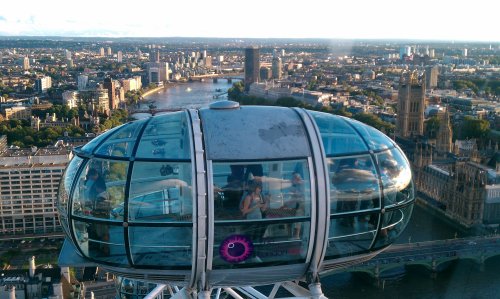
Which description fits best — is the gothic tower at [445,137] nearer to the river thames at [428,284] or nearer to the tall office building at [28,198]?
the river thames at [428,284]

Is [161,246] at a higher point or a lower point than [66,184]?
lower

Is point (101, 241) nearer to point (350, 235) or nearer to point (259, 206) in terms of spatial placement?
point (259, 206)

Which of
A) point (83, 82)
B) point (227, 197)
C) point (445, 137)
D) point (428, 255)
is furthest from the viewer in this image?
point (83, 82)

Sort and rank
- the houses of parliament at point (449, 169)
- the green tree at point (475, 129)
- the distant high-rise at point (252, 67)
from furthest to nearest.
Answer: the distant high-rise at point (252, 67)
the green tree at point (475, 129)
the houses of parliament at point (449, 169)

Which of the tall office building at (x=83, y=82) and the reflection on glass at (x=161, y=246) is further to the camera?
the tall office building at (x=83, y=82)

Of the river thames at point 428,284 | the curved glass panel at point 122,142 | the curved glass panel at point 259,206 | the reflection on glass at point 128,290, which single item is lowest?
the river thames at point 428,284

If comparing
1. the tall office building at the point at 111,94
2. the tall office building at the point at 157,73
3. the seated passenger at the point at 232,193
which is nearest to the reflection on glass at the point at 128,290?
the seated passenger at the point at 232,193

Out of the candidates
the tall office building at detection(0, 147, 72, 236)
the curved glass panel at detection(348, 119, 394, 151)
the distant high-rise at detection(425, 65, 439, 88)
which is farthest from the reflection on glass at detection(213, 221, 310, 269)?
the distant high-rise at detection(425, 65, 439, 88)

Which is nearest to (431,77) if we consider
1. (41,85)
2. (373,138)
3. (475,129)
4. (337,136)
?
(475,129)
